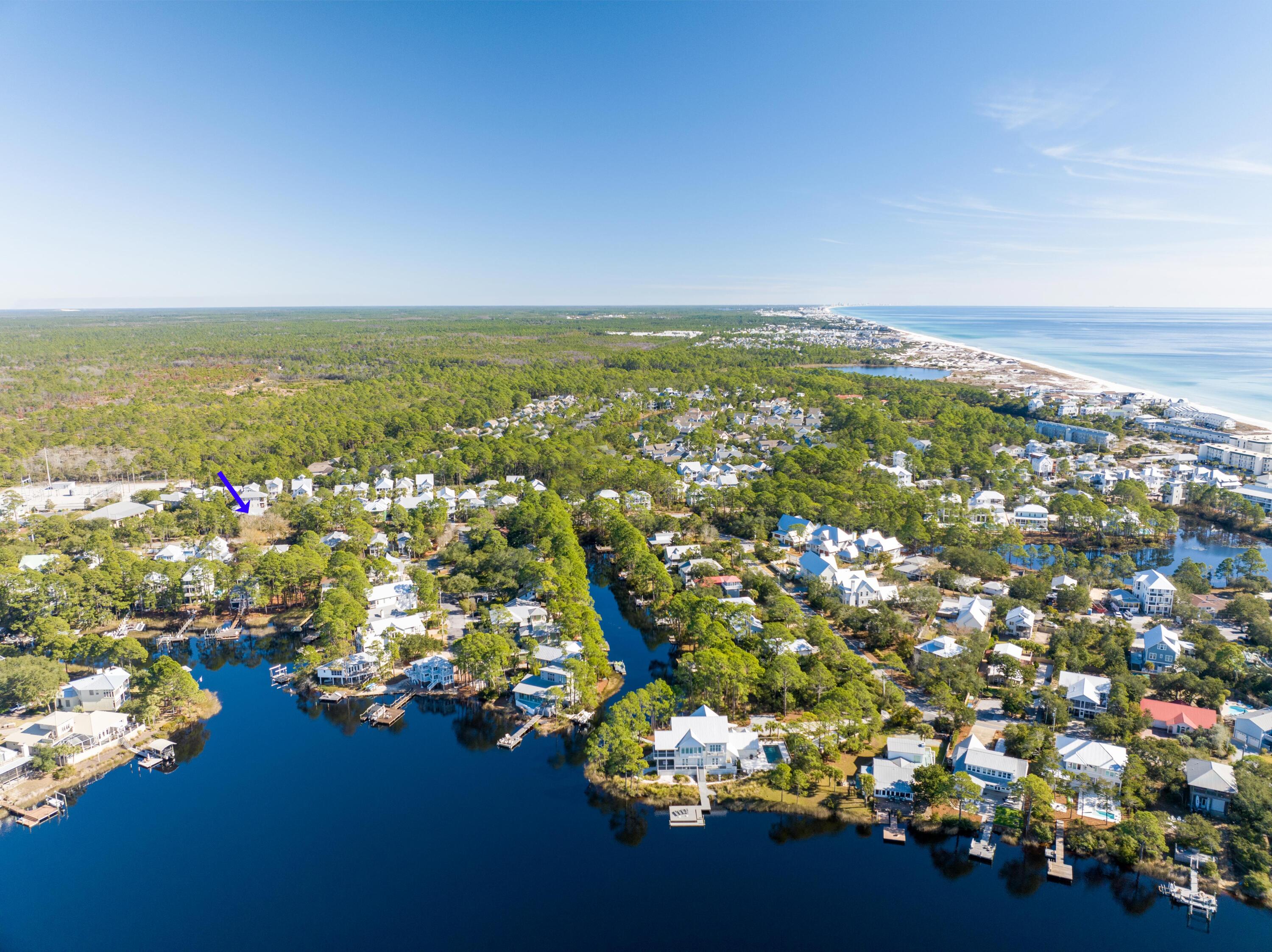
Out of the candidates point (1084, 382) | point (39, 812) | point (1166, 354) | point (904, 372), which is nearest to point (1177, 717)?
point (39, 812)

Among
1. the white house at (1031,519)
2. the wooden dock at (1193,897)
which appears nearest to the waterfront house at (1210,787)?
the wooden dock at (1193,897)

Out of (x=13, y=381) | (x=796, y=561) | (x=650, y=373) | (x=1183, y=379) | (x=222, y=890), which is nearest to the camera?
(x=222, y=890)

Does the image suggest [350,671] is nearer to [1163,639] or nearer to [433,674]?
[433,674]

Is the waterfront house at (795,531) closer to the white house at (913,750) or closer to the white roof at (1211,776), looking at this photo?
the white house at (913,750)

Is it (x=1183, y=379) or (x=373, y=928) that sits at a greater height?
(x=1183, y=379)

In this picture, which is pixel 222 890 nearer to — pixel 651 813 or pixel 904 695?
pixel 651 813

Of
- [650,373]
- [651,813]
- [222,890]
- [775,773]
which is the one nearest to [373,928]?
[222,890]

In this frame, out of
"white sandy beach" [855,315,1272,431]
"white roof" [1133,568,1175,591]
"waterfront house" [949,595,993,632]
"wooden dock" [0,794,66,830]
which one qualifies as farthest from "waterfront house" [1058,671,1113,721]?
"white sandy beach" [855,315,1272,431]
